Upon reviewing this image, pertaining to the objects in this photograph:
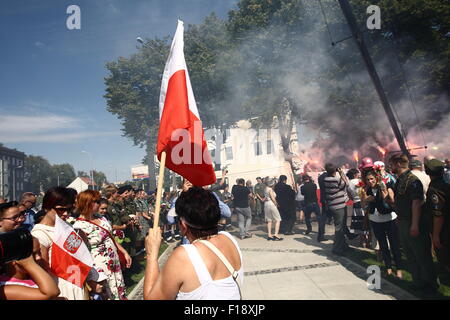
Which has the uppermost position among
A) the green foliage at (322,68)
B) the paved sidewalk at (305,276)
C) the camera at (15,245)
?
the green foliage at (322,68)

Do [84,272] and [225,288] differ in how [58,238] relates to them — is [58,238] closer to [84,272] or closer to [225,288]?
[84,272]

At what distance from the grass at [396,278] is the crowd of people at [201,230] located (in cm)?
11

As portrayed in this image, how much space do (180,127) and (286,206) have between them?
6.90 m

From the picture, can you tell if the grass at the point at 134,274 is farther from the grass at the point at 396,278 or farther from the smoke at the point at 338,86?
the smoke at the point at 338,86

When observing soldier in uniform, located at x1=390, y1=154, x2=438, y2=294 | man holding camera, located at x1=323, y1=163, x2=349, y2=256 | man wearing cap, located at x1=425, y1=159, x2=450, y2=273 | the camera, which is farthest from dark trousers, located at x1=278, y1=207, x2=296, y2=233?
the camera

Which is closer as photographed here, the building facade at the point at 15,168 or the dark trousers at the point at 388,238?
the dark trousers at the point at 388,238

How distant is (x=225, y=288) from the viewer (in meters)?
1.60

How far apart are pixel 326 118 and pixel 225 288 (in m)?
A: 15.9

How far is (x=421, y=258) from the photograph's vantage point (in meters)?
3.76

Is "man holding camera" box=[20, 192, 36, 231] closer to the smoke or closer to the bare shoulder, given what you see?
the bare shoulder

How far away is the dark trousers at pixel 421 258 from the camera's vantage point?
146 inches

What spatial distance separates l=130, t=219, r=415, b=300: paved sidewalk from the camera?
396 cm

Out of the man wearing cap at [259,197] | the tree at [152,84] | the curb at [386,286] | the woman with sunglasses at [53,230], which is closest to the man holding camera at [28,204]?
the woman with sunglasses at [53,230]
